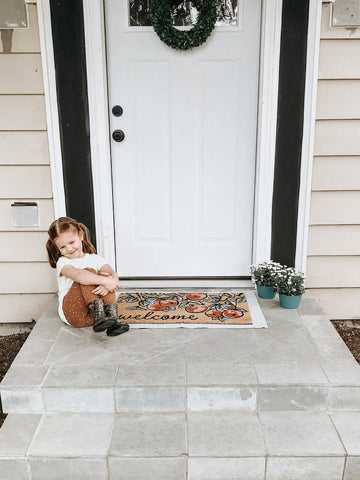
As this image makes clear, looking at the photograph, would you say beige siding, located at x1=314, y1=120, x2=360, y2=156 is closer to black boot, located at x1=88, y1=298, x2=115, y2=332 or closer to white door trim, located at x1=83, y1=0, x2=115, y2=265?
white door trim, located at x1=83, y1=0, x2=115, y2=265

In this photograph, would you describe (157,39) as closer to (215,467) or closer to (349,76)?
(349,76)

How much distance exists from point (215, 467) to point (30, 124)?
2.09 meters

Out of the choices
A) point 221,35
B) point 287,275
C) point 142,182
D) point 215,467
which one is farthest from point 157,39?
point 215,467

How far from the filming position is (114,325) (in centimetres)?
225

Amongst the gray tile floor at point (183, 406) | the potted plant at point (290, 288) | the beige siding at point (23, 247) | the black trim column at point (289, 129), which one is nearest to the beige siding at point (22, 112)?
the beige siding at point (23, 247)

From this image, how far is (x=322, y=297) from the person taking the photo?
9.55 ft

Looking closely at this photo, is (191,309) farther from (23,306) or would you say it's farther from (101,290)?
(23,306)

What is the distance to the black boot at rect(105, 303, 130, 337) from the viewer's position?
7.42 feet

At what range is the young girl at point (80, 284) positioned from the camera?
2.24m

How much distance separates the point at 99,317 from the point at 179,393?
0.60 m

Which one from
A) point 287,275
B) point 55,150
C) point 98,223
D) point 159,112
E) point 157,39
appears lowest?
point 287,275

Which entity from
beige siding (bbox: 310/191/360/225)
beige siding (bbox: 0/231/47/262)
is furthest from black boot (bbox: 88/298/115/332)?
beige siding (bbox: 310/191/360/225)

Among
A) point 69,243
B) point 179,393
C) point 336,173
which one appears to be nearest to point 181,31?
point 336,173

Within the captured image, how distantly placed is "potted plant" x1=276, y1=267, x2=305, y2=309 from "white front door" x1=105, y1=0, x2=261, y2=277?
1.40ft
